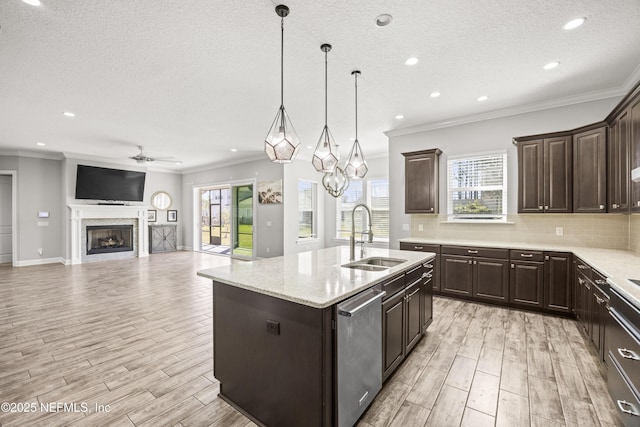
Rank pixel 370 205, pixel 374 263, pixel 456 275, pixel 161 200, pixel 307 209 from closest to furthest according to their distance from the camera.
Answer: pixel 374 263 < pixel 456 275 < pixel 370 205 < pixel 307 209 < pixel 161 200

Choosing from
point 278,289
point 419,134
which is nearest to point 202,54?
point 278,289

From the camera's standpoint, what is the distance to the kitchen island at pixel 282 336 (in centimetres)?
156

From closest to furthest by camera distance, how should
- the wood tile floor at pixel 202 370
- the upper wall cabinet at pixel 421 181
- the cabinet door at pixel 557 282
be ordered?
the wood tile floor at pixel 202 370 < the cabinet door at pixel 557 282 < the upper wall cabinet at pixel 421 181

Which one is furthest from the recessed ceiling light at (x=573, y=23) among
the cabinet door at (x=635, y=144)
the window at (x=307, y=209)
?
the window at (x=307, y=209)

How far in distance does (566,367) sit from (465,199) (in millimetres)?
2829

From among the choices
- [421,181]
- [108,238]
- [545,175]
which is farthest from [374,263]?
[108,238]

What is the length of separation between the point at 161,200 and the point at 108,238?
6.80ft

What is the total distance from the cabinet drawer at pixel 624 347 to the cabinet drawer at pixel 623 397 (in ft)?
0.20

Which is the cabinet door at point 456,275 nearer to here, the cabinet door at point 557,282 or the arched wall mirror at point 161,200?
the cabinet door at point 557,282

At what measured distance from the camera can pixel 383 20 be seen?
7.78 ft

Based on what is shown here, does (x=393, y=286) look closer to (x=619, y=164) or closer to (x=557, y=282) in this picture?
(x=557, y=282)

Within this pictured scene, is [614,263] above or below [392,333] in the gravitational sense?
above

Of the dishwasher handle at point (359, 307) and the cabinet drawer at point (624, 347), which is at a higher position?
the dishwasher handle at point (359, 307)

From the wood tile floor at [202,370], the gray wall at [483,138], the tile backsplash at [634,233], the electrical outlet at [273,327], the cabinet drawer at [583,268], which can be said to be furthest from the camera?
the gray wall at [483,138]
